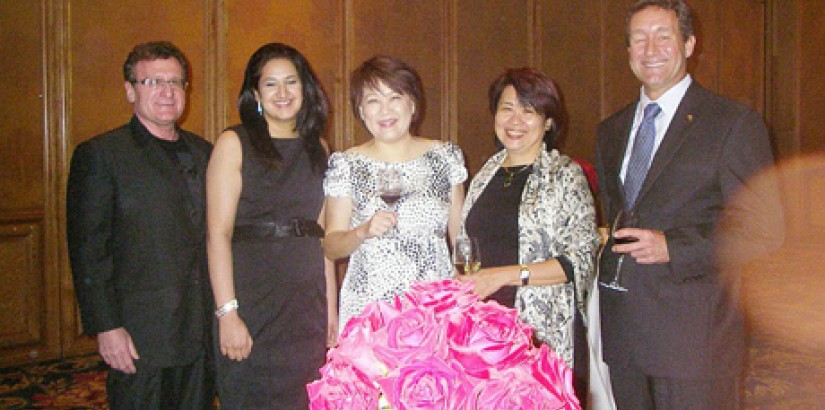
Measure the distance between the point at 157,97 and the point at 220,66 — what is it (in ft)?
9.89

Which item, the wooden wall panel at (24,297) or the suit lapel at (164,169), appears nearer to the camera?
the suit lapel at (164,169)

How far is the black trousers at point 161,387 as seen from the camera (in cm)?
236

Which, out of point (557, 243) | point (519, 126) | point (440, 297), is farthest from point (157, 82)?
point (440, 297)

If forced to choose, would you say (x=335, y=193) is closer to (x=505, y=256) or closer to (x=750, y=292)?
(x=505, y=256)

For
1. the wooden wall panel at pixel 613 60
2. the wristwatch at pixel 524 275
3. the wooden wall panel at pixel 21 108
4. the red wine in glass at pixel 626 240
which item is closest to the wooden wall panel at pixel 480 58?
the wooden wall panel at pixel 613 60

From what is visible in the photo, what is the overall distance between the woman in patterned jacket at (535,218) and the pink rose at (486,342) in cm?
125

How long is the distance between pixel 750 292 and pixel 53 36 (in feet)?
22.1

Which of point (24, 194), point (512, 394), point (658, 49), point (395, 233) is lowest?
point (512, 394)

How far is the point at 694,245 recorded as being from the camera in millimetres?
2053

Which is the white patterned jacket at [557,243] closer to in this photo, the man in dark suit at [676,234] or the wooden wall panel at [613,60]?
the man in dark suit at [676,234]

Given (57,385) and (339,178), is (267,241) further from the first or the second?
(57,385)

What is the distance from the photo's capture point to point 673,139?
7.05 ft

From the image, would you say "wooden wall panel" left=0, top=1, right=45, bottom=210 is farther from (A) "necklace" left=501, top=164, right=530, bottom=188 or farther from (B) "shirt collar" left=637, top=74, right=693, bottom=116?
(B) "shirt collar" left=637, top=74, right=693, bottom=116

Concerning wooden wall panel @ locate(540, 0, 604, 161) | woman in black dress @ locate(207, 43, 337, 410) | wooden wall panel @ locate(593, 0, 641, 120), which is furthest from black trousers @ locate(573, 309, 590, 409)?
wooden wall panel @ locate(593, 0, 641, 120)
